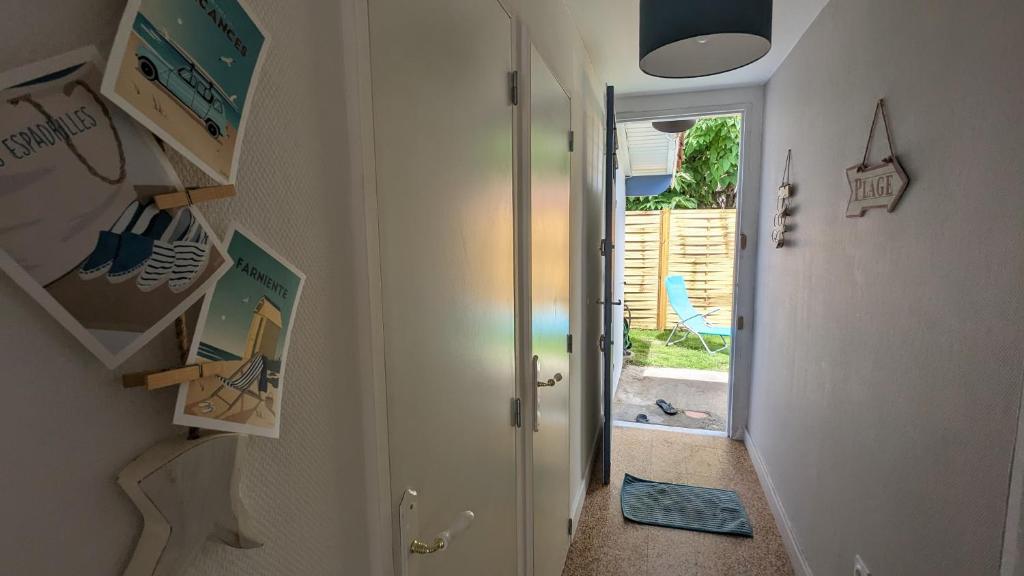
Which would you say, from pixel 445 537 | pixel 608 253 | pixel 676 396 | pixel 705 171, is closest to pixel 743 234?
pixel 608 253

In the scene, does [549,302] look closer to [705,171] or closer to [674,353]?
[674,353]

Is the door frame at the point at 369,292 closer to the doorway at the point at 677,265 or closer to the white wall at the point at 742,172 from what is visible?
the white wall at the point at 742,172

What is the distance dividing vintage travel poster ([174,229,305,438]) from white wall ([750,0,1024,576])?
1.25m

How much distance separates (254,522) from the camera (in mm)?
516

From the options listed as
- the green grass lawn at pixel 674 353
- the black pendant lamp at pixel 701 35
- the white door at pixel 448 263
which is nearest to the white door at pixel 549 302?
the white door at pixel 448 263

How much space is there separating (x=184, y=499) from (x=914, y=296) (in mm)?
1574

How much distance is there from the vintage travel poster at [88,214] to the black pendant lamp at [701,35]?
1.32 metres

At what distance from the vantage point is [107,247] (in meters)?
0.36

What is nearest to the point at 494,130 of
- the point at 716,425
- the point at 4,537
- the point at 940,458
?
the point at 4,537

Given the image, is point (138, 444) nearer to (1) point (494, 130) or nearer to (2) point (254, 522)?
(2) point (254, 522)

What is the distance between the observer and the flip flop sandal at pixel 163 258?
39 centimetres

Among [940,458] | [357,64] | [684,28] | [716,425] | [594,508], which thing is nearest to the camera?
[357,64]

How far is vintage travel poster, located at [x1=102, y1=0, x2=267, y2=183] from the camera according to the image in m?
0.37

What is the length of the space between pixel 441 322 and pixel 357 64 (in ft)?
1.46
